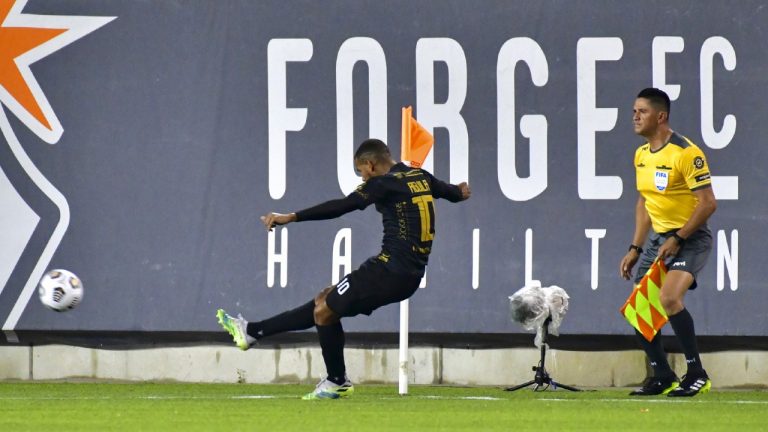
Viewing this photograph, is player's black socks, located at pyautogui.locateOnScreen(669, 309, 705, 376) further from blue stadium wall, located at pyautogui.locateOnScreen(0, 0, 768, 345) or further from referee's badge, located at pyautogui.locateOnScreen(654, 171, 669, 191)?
blue stadium wall, located at pyautogui.locateOnScreen(0, 0, 768, 345)

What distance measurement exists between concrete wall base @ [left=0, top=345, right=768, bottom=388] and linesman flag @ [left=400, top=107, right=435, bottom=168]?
1844 mm

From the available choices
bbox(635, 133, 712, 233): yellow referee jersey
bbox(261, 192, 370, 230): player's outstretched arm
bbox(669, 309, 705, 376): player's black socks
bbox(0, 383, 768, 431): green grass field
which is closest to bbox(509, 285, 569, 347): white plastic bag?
bbox(0, 383, 768, 431): green grass field

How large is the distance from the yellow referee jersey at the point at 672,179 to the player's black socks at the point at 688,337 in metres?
0.61

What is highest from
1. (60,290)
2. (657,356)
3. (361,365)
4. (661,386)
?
(60,290)

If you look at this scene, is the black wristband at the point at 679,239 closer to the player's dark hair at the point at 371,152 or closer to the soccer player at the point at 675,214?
the soccer player at the point at 675,214

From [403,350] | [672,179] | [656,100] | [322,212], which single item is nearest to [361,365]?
[403,350]

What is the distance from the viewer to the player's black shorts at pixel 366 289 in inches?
411

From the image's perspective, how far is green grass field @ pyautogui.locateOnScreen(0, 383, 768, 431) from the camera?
8508 millimetres

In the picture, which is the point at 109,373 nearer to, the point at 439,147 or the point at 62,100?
the point at 62,100

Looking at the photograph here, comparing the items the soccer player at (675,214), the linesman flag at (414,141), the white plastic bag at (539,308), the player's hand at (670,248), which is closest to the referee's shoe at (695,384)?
the soccer player at (675,214)

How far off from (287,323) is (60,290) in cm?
197

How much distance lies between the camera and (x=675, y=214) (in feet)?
35.3

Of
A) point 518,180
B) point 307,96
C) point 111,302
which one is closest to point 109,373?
point 111,302

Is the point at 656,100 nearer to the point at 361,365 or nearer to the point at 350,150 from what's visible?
the point at 350,150
